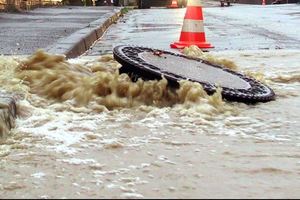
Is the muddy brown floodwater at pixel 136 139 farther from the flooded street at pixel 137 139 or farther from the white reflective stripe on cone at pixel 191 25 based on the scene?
the white reflective stripe on cone at pixel 191 25

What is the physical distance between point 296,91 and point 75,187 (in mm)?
2677

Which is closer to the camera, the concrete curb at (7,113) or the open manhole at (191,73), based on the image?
the concrete curb at (7,113)

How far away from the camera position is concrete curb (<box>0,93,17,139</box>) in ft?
10.7

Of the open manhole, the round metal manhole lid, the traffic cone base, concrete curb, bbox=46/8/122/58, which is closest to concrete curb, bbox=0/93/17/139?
the open manhole

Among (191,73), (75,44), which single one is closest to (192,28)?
(75,44)

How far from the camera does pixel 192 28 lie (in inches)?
307

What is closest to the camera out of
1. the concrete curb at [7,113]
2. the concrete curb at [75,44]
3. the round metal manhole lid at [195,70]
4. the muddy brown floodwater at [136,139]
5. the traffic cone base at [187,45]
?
the muddy brown floodwater at [136,139]

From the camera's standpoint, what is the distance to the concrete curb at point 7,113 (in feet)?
10.7

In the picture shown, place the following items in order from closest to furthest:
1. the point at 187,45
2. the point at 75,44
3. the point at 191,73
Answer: the point at 191,73 < the point at 75,44 < the point at 187,45

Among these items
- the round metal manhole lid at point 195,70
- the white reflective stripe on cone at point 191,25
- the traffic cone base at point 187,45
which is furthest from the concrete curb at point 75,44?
the round metal manhole lid at point 195,70

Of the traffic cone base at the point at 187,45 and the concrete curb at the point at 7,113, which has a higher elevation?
the concrete curb at the point at 7,113

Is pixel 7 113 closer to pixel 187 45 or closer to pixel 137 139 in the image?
pixel 137 139

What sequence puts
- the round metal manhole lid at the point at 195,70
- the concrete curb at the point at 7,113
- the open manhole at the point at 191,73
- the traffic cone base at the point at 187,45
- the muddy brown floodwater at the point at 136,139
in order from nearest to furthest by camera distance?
the muddy brown floodwater at the point at 136,139 → the concrete curb at the point at 7,113 → the open manhole at the point at 191,73 → the round metal manhole lid at the point at 195,70 → the traffic cone base at the point at 187,45

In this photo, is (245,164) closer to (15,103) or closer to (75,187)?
(75,187)
